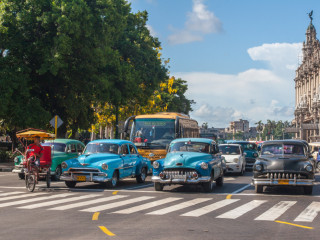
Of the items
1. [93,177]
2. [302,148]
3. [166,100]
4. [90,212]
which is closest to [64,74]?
[93,177]

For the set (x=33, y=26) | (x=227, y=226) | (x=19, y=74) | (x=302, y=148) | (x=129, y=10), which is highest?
(x=129, y=10)

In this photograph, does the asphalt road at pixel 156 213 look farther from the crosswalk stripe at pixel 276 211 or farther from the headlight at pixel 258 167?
the headlight at pixel 258 167

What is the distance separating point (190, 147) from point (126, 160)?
8.69 ft

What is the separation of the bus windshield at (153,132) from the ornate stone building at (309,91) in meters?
76.8

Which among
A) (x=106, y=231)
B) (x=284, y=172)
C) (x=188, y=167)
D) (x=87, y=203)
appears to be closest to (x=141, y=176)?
(x=188, y=167)

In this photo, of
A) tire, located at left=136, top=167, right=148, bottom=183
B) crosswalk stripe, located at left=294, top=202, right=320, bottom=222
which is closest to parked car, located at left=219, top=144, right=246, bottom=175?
tire, located at left=136, top=167, right=148, bottom=183

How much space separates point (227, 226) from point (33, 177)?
8.83 m

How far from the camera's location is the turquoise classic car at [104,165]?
56.2 ft

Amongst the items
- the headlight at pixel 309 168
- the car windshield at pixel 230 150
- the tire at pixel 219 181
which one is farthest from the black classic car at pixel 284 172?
the car windshield at pixel 230 150

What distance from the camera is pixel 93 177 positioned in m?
17.1

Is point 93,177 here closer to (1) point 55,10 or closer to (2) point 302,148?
(2) point 302,148

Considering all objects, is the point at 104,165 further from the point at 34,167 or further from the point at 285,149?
the point at 285,149

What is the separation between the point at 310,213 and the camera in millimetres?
11875

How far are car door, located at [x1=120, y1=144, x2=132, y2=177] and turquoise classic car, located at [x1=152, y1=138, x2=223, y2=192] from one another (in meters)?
1.91
